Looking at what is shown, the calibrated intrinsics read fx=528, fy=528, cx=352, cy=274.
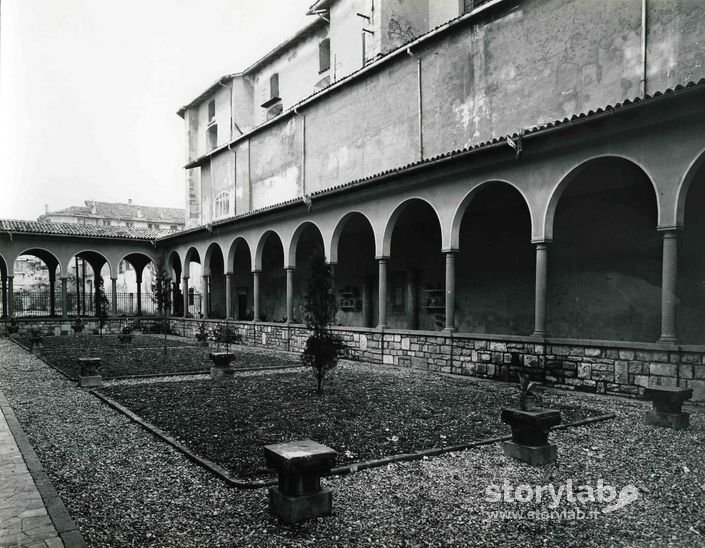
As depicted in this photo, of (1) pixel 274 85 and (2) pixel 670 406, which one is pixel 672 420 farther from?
(1) pixel 274 85

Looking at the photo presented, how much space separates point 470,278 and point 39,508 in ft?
39.8

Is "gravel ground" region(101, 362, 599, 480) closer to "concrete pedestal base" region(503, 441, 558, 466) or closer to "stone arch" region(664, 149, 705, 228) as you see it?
"concrete pedestal base" region(503, 441, 558, 466)

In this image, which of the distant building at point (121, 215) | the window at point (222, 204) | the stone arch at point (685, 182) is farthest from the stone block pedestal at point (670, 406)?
the distant building at point (121, 215)

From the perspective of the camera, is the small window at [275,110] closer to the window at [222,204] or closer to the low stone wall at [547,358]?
the window at [222,204]

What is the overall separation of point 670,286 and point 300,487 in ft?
23.3

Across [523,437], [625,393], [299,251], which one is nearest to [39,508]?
[523,437]

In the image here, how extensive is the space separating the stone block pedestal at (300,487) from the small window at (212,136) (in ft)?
100

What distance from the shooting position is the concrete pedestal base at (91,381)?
10188mm

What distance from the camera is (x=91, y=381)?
33.7 feet

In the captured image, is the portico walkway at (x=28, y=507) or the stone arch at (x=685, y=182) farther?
the stone arch at (x=685, y=182)

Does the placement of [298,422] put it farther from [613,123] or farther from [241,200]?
[241,200]

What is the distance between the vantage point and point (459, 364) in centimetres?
1162

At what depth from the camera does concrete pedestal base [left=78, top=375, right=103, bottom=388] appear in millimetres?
10188

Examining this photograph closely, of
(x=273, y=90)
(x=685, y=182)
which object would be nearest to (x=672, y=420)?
(x=685, y=182)
